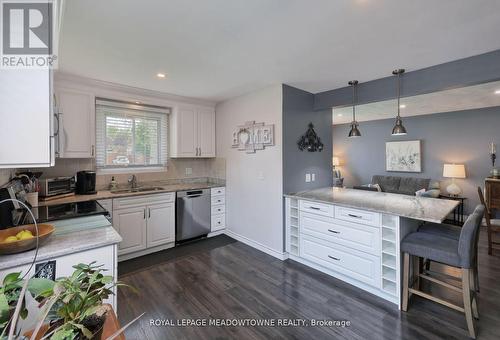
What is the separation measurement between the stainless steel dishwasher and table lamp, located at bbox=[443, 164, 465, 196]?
16.8 ft

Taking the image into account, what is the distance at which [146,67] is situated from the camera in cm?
263

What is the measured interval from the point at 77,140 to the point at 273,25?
Result: 283 cm

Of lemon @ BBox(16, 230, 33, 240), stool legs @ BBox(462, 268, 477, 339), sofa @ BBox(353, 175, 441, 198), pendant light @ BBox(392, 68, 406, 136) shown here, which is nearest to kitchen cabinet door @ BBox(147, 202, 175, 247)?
lemon @ BBox(16, 230, 33, 240)

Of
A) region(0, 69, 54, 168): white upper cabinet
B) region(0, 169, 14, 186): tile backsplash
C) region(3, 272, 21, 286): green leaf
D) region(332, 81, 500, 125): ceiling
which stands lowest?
region(3, 272, 21, 286): green leaf

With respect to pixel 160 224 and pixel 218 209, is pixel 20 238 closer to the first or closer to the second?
pixel 160 224

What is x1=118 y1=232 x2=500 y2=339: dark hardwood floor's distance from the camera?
1906mm

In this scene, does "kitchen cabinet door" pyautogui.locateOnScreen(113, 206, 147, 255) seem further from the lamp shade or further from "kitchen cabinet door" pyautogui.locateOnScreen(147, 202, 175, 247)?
the lamp shade

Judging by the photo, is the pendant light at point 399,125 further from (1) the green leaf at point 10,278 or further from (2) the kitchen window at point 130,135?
(2) the kitchen window at point 130,135

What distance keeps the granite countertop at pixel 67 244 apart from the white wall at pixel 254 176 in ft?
6.98

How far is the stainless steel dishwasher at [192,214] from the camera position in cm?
368

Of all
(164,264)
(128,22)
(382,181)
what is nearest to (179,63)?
(128,22)

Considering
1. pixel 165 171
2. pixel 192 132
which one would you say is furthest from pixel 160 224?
pixel 192 132

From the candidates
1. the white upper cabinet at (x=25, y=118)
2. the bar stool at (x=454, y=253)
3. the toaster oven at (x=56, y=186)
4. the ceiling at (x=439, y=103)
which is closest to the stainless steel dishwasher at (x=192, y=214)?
the toaster oven at (x=56, y=186)

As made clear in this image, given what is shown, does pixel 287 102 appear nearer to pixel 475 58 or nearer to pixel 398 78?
pixel 398 78
